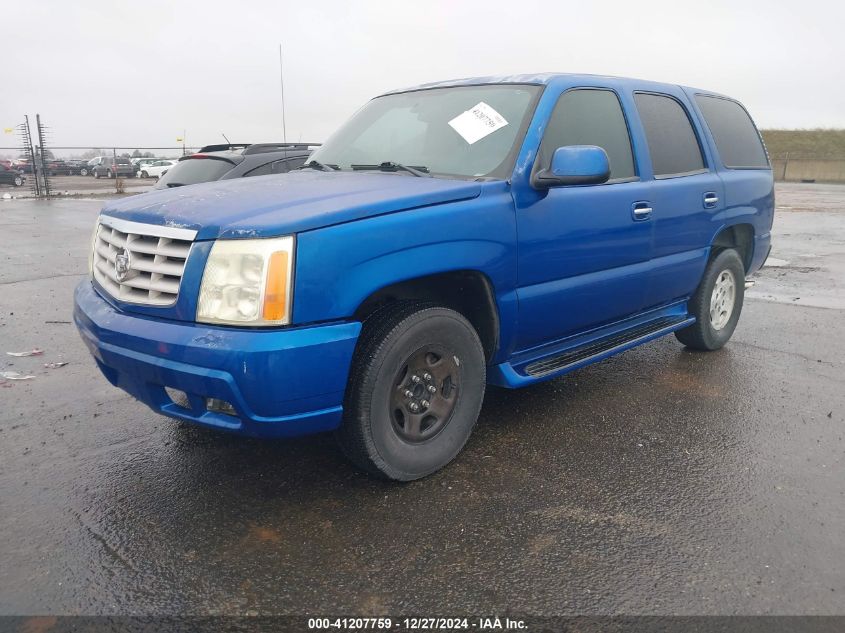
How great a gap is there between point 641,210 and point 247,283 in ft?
8.25

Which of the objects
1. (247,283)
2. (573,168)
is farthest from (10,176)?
(573,168)

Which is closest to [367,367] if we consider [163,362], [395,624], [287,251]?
[287,251]

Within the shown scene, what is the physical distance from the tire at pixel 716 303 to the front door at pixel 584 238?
38.3 inches

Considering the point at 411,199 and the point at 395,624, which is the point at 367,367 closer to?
the point at 411,199

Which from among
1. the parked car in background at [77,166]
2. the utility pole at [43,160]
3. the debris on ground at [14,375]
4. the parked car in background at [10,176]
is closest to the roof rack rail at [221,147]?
the debris on ground at [14,375]

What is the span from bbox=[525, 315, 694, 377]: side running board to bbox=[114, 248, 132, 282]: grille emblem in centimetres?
202

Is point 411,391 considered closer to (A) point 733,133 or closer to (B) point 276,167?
(A) point 733,133

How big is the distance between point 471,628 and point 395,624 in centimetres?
25

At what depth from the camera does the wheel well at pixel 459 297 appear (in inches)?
118

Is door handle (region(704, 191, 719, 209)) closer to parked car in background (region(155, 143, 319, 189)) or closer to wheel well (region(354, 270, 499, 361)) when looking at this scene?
wheel well (region(354, 270, 499, 361))

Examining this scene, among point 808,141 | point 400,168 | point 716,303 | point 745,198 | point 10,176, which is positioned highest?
point 808,141

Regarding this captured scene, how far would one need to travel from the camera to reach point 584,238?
3625mm

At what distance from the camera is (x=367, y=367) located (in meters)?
2.79

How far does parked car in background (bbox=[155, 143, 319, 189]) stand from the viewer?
25.3ft
